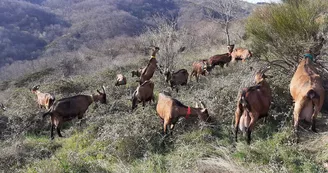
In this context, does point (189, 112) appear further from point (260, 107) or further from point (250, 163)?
point (250, 163)

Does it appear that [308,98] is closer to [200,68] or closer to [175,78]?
[175,78]

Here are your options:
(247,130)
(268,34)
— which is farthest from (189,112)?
(268,34)

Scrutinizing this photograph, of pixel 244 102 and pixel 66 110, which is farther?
pixel 66 110

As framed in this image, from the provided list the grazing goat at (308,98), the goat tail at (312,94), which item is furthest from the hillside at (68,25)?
the goat tail at (312,94)

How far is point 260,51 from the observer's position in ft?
26.4

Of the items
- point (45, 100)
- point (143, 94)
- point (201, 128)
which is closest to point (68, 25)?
point (45, 100)

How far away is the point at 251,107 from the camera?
5.12 meters

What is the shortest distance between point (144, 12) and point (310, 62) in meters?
55.9

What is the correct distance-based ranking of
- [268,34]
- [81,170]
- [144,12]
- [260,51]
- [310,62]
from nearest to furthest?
[81,170]
[310,62]
[268,34]
[260,51]
[144,12]

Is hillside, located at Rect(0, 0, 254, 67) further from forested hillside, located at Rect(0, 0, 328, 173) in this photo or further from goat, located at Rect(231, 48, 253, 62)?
forested hillside, located at Rect(0, 0, 328, 173)

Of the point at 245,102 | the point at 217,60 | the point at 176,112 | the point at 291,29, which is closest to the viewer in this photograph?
the point at 245,102

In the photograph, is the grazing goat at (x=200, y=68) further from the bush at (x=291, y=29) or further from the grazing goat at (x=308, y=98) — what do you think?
the grazing goat at (x=308, y=98)

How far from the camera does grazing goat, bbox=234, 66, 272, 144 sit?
5.11m

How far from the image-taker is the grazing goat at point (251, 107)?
16.8 ft
